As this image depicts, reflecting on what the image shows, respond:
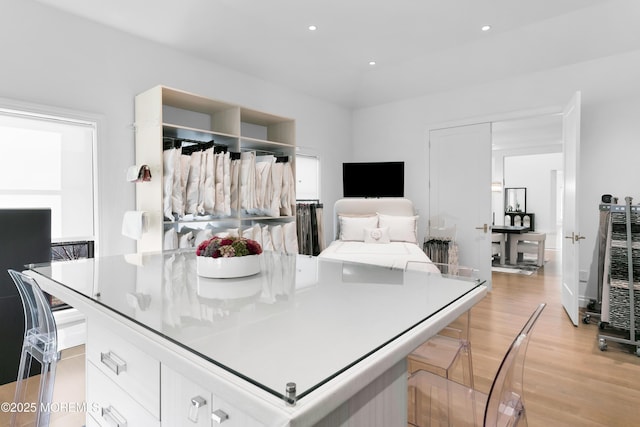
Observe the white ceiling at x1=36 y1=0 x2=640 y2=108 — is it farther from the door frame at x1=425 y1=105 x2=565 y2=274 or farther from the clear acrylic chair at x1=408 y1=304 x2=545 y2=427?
the clear acrylic chair at x1=408 y1=304 x2=545 y2=427

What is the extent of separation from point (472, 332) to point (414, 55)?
10.9 feet

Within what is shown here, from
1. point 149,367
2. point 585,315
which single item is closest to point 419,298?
point 149,367

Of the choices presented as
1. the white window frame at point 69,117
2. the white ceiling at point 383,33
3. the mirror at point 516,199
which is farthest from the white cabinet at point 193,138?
the mirror at point 516,199

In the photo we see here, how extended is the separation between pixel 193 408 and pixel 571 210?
400 centimetres

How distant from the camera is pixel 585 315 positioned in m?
3.71

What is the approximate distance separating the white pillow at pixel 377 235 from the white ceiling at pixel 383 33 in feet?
7.10

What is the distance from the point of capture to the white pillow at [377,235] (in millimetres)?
4391

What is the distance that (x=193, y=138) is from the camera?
355 centimetres

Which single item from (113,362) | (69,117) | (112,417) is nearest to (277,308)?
(113,362)

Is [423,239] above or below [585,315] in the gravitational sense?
above

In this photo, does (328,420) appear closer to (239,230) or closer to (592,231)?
(239,230)

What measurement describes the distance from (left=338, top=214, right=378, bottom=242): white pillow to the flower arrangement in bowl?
316 cm

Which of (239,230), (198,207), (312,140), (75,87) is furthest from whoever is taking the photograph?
(312,140)

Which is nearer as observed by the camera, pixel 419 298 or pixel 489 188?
pixel 419 298
